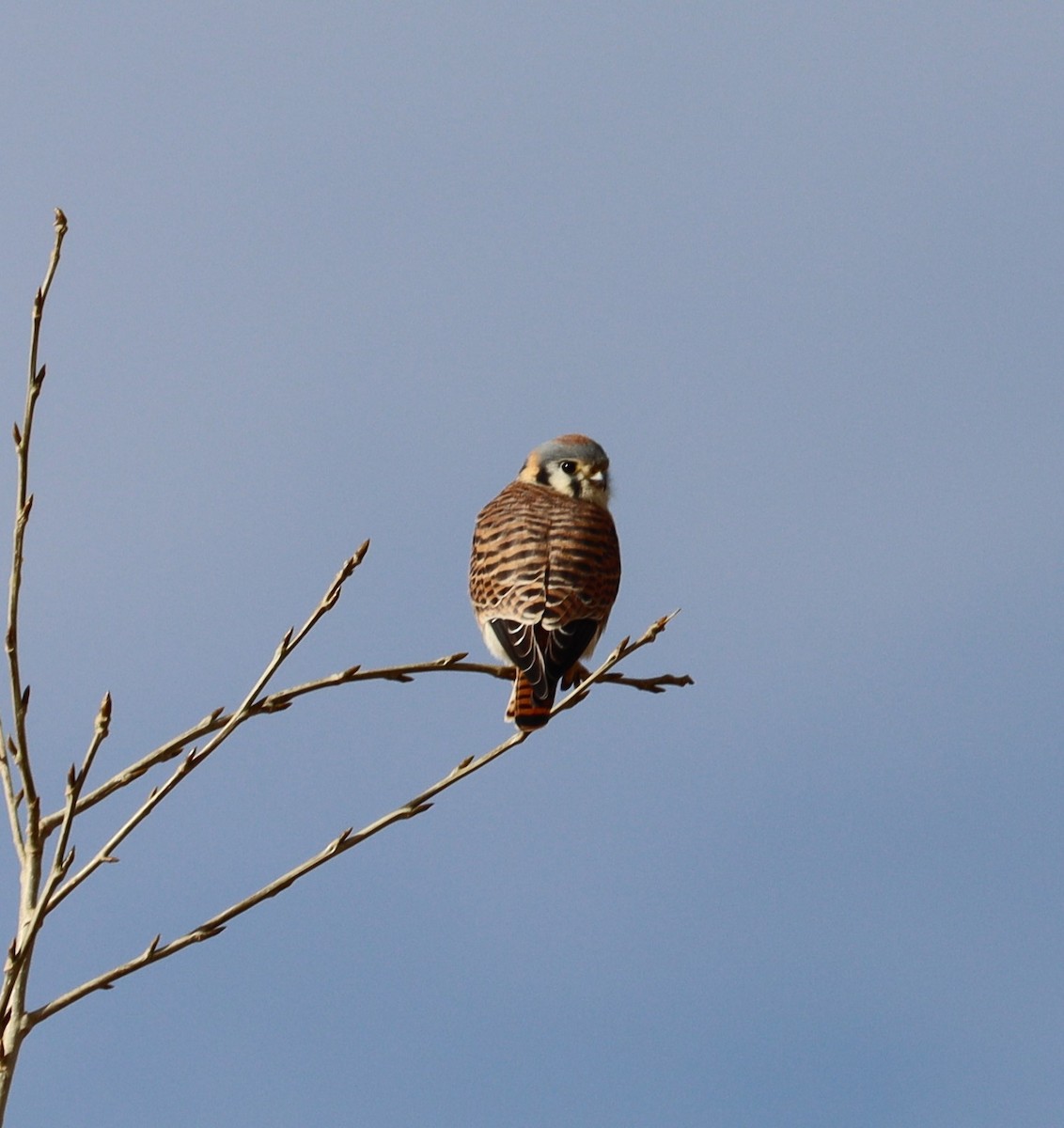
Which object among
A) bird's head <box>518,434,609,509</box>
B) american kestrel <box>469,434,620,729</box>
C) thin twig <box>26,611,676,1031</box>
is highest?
bird's head <box>518,434,609,509</box>

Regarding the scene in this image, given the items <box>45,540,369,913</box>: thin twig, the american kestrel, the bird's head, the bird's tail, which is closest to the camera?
<box>45,540,369,913</box>: thin twig

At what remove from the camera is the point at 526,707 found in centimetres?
462

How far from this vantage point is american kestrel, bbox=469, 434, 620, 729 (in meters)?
5.04

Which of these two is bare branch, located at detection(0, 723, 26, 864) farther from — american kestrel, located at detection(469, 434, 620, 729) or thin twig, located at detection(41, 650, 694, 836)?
american kestrel, located at detection(469, 434, 620, 729)

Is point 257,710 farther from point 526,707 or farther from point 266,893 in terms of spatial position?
point 526,707

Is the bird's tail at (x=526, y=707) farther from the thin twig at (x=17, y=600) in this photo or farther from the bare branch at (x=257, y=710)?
the thin twig at (x=17, y=600)

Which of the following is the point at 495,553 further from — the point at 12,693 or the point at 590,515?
the point at 12,693

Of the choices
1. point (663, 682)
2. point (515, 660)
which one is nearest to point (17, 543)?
point (663, 682)

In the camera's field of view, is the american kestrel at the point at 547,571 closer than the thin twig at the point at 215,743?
No

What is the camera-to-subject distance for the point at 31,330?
270 centimetres

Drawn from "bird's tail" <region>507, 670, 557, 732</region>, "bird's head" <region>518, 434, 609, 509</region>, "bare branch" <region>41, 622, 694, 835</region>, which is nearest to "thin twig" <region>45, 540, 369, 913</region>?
"bare branch" <region>41, 622, 694, 835</region>

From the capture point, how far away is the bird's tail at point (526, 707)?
4.56 metres

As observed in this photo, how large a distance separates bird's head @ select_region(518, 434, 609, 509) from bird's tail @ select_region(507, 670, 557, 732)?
1693 millimetres

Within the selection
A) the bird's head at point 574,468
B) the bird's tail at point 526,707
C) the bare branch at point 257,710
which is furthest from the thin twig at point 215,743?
the bird's head at point 574,468
